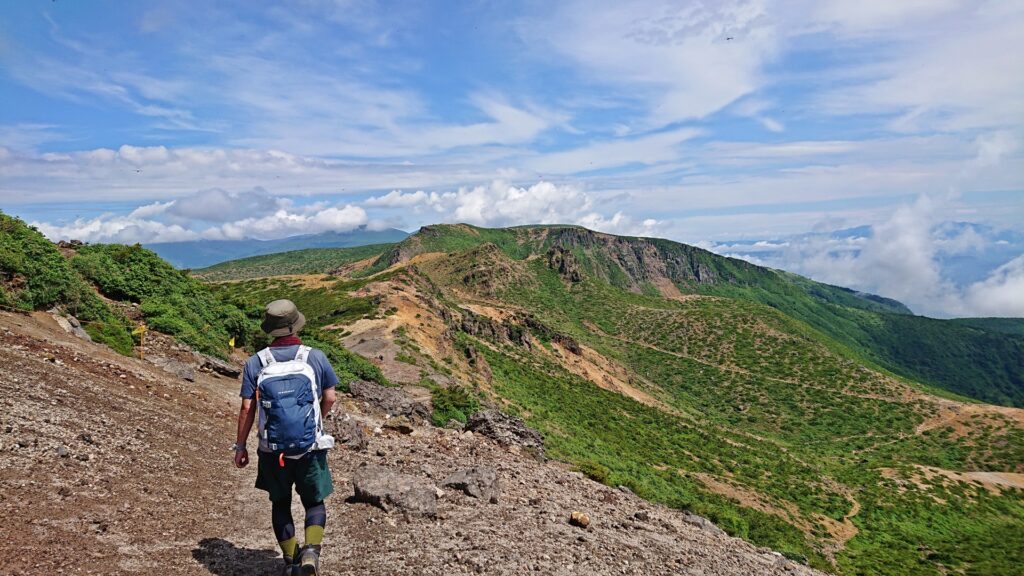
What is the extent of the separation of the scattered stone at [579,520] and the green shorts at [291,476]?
5.46 metres

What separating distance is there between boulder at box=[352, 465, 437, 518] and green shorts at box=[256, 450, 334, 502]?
2912 mm

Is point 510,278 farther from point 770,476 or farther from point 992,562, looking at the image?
point 992,562

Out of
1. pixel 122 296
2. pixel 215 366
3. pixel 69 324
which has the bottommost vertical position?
pixel 215 366

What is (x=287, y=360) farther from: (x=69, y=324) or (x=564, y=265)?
(x=564, y=265)

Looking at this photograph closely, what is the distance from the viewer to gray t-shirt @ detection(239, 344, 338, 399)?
514 centimetres

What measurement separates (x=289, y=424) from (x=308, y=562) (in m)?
1.48

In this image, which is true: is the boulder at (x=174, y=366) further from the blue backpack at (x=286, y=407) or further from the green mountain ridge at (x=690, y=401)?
the blue backpack at (x=286, y=407)

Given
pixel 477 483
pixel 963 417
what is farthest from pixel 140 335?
pixel 963 417

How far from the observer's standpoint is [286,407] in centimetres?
511

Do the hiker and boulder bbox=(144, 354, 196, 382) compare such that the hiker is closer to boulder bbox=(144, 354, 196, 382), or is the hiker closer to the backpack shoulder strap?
the backpack shoulder strap

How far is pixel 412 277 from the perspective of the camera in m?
63.5

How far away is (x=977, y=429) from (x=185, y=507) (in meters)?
91.7

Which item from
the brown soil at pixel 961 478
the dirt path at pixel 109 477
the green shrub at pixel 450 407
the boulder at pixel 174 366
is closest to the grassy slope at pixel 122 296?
the boulder at pixel 174 366

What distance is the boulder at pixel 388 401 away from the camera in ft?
61.4
